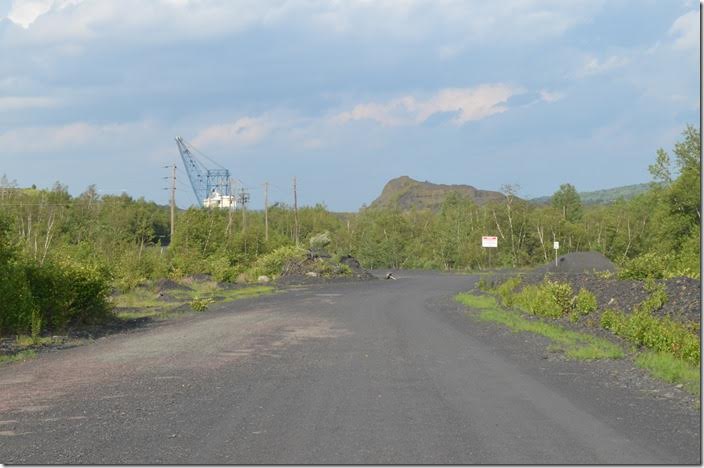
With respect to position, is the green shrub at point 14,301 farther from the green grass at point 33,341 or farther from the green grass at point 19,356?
the green grass at point 19,356

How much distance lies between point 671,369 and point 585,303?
9133 mm

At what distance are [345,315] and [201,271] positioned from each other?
86.1 ft

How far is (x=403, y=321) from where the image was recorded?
22.2 m

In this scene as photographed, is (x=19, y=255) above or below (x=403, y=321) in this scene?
above

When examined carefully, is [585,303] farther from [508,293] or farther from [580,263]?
[580,263]

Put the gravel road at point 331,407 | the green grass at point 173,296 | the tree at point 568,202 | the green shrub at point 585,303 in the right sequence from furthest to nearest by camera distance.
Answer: the tree at point 568,202 < the green grass at point 173,296 < the green shrub at point 585,303 < the gravel road at point 331,407

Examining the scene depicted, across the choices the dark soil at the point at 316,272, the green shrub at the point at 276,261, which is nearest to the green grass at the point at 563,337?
the dark soil at the point at 316,272

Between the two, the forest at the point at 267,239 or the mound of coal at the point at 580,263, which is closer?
the forest at the point at 267,239

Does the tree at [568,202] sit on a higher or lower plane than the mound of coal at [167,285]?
higher

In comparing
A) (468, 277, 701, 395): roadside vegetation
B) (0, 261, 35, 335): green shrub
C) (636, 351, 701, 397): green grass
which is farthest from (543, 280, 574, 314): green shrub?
(0, 261, 35, 335): green shrub

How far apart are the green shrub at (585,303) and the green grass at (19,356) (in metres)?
13.9

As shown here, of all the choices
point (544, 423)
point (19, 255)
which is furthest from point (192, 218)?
point (544, 423)

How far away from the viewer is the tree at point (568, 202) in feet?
324

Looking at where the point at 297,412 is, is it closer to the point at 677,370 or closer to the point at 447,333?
the point at 677,370
